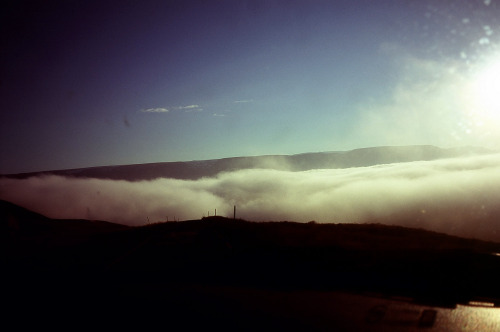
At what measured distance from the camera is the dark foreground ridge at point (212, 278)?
909 cm

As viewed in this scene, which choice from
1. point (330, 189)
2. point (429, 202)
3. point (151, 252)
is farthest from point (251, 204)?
point (151, 252)

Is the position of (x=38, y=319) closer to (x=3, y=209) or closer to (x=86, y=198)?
(x=3, y=209)

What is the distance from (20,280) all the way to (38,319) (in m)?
6.08

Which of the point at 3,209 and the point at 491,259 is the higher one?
the point at 3,209

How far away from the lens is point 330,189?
190 m

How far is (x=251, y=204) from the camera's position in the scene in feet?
648

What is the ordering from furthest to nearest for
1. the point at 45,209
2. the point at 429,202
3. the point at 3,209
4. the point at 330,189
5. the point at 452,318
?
the point at 330,189 < the point at 45,209 < the point at 429,202 < the point at 3,209 < the point at 452,318

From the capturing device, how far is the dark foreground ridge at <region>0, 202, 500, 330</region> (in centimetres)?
909

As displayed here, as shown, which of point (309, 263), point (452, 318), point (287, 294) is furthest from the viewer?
point (309, 263)

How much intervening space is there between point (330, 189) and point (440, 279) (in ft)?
599

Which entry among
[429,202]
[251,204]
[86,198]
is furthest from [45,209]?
[429,202]

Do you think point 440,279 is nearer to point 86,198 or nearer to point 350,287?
point 350,287

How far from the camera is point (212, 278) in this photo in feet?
41.9

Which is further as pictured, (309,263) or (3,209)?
(3,209)
